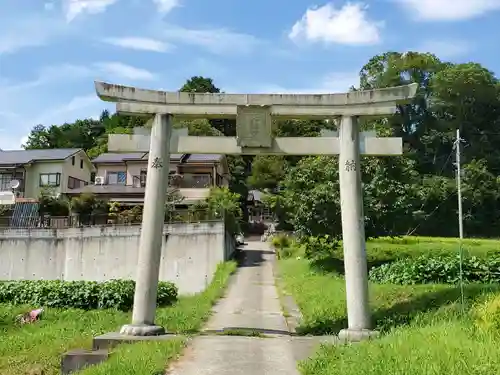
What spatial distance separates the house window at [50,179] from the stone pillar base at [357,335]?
40.9 m

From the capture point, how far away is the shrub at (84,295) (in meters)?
19.2

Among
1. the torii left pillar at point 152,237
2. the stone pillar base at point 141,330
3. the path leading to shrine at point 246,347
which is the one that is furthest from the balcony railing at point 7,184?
the stone pillar base at point 141,330

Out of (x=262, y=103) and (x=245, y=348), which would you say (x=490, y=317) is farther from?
(x=262, y=103)

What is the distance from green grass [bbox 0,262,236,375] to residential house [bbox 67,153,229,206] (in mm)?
23565

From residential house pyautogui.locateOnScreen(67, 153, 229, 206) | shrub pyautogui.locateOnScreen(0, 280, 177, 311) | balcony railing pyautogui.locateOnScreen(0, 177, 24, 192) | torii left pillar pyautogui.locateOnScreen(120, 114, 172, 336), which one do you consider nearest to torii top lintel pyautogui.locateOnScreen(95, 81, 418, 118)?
torii left pillar pyautogui.locateOnScreen(120, 114, 172, 336)

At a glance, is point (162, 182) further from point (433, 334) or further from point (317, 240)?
point (317, 240)

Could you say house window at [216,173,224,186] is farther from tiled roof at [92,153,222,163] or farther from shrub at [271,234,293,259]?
shrub at [271,234,293,259]

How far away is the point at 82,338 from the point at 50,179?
3772cm

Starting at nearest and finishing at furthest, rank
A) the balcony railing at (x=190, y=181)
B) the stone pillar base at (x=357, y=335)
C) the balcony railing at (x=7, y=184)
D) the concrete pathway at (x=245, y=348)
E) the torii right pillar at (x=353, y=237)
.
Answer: the concrete pathway at (x=245, y=348), the stone pillar base at (x=357, y=335), the torii right pillar at (x=353, y=237), the balcony railing at (x=190, y=181), the balcony railing at (x=7, y=184)

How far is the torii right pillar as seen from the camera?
11195mm

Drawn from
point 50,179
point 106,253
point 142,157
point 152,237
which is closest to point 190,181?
point 142,157

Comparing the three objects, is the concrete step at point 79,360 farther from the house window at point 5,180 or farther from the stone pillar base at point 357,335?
the house window at point 5,180

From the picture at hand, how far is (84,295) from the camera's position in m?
19.5

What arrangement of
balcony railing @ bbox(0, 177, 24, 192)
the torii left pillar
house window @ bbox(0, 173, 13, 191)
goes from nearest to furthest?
1. the torii left pillar
2. balcony railing @ bbox(0, 177, 24, 192)
3. house window @ bbox(0, 173, 13, 191)
